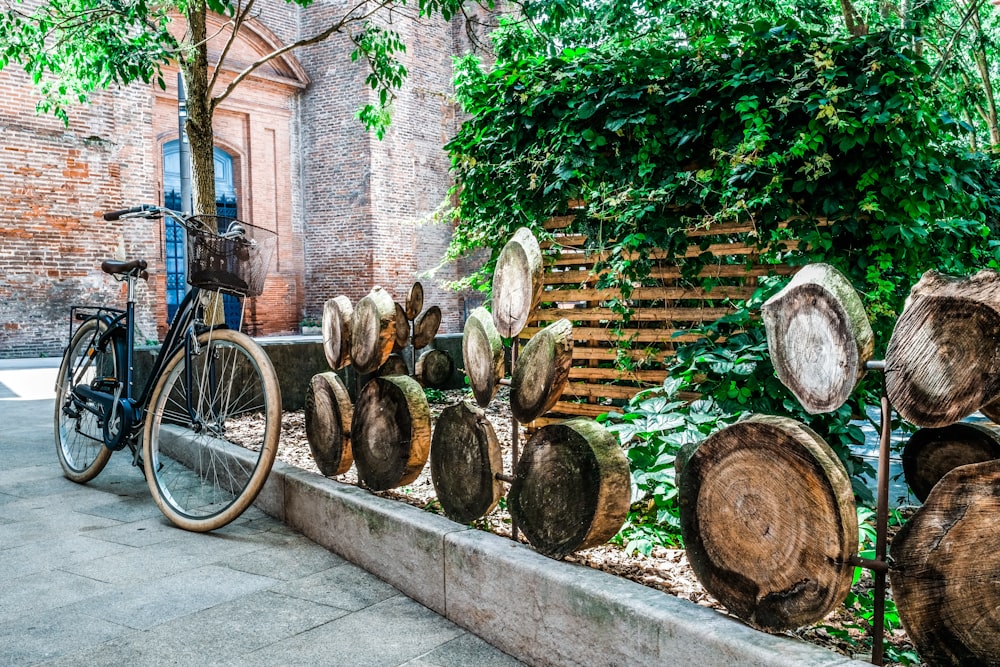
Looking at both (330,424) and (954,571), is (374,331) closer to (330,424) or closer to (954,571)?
(330,424)

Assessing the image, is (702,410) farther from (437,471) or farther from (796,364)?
(796,364)

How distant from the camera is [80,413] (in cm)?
408

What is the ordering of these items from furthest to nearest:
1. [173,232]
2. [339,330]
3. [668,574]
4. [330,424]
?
[173,232] < [339,330] < [330,424] < [668,574]

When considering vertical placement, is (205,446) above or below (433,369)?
below

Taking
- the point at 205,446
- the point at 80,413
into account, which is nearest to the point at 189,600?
the point at 205,446

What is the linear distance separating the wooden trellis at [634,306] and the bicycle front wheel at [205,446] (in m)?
2.13

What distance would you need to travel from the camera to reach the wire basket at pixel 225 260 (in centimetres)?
328

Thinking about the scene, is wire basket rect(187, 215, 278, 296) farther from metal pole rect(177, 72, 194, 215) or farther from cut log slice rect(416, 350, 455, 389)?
metal pole rect(177, 72, 194, 215)

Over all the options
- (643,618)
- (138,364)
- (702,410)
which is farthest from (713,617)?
(138,364)

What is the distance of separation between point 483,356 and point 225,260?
1.41m

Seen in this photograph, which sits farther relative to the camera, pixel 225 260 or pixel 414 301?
pixel 414 301

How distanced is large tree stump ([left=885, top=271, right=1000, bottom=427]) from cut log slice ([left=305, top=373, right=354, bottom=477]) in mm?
2184

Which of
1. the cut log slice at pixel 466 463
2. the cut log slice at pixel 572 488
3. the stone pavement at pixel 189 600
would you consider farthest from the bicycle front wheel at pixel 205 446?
the cut log slice at pixel 572 488

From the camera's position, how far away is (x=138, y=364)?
17.1ft
